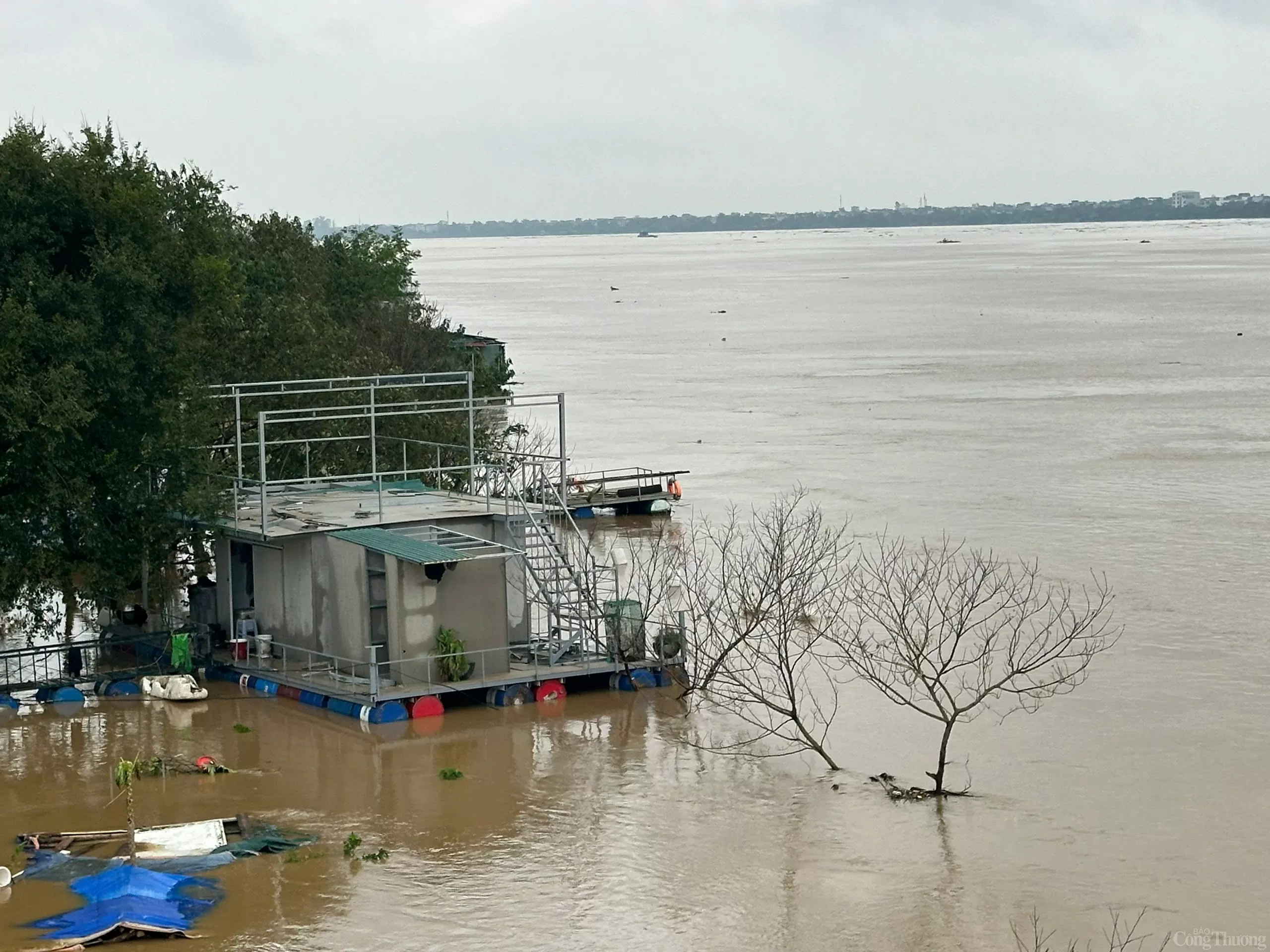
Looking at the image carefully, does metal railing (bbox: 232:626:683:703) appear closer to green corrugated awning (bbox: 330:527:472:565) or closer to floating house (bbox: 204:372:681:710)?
floating house (bbox: 204:372:681:710)

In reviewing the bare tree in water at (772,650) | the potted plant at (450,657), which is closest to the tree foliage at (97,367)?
the potted plant at (450,657)

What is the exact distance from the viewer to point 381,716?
2536 centimetres

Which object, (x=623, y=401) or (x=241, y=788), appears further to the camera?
(x=623, y=401)

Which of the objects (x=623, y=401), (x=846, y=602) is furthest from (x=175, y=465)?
(x=623, y=401)

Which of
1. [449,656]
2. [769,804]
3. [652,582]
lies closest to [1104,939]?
[769,804]

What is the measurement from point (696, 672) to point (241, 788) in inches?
304

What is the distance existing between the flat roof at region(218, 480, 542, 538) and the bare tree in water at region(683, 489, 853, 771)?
3821 mm

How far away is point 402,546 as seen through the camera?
25516mm

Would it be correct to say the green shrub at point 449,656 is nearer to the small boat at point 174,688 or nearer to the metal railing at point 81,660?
the small boat at point 174,688

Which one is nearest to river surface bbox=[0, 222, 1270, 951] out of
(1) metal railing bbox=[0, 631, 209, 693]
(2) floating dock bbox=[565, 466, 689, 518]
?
(1) metal railing bbox=[0, 631, 209, 693]

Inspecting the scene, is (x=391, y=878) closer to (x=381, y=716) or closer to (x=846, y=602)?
(x=381, y=716)

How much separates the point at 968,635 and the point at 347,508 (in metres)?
11.7

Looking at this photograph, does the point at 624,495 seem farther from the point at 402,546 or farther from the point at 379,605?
the point at 402,546

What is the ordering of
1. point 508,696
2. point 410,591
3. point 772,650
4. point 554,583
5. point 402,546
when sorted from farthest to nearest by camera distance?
point 772,650, point 554,583, point 508,696, point 410,591, point 402,546
